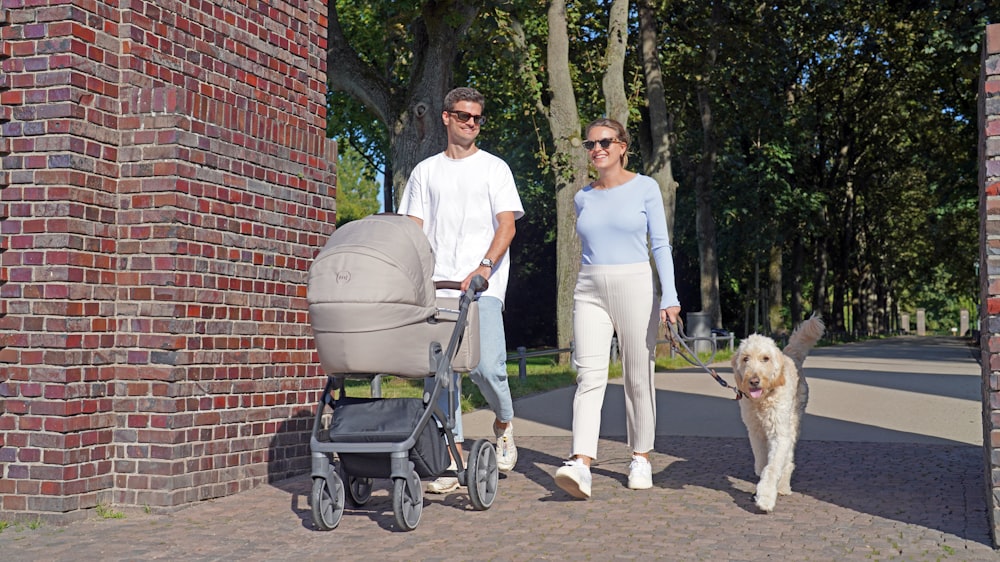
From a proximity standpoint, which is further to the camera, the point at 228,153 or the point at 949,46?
the point at 949,46

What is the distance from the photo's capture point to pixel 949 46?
2006 centimetres

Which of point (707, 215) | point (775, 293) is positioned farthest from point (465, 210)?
point (775, 293)

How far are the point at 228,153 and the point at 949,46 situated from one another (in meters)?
16.3

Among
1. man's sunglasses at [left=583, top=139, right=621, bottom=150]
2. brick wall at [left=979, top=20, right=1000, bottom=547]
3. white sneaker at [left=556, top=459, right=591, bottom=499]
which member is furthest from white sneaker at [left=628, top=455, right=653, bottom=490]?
brick wall at [left=979, top=20, right=1000, bottom=547]

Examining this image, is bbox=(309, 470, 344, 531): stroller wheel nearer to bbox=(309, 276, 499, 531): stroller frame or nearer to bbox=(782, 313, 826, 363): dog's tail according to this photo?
bbox=(309, 276, 499, 531): stroller frame

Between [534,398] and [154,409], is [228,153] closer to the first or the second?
[154,409]

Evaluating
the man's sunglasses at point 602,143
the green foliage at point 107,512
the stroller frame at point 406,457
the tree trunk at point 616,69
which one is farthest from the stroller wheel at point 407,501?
the tree trunk at point 616,69

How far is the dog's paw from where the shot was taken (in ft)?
21.5

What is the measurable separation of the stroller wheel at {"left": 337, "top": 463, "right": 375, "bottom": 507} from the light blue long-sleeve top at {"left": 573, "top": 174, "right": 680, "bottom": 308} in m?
1.98

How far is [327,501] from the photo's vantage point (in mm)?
6047

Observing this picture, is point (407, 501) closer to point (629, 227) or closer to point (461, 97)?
point (629, 227)

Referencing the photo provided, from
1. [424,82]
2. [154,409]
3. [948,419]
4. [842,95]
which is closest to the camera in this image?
[154,409]

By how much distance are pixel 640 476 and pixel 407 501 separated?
1.98 meters

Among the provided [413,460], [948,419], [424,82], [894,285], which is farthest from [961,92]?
[894,285]
